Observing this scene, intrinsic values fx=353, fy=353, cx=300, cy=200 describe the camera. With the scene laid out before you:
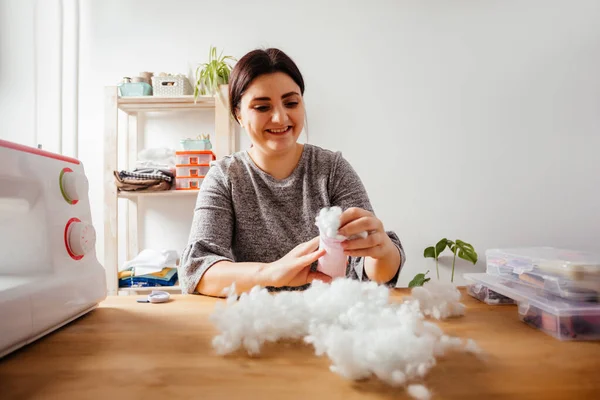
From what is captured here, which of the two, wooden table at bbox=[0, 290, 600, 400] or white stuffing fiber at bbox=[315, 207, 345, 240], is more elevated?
white stuffing fiber at bbox=[315, 207, 345, 240]

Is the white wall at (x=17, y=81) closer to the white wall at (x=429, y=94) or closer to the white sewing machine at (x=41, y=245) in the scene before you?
the white wall at (x=429, y=94)

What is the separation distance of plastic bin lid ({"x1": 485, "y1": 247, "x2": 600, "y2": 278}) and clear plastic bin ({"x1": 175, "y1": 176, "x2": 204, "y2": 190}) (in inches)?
64.4

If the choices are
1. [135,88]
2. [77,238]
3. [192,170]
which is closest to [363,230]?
[77,238]

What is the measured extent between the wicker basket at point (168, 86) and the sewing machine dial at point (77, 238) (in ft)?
5.26

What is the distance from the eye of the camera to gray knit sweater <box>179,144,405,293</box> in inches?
46.8

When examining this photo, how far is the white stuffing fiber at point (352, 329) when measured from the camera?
41 cm

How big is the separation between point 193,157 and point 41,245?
150 centimetres

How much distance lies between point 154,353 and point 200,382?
122 mm

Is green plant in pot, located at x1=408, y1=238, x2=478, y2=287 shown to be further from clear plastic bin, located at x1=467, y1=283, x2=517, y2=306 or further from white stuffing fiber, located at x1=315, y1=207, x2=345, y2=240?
white stuffing fiber, located at x1=315, y1=207, x2=345, y2=240

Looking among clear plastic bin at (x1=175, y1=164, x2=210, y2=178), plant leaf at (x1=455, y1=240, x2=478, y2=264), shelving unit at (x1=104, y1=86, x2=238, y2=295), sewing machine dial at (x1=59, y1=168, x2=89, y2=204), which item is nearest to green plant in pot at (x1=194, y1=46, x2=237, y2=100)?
shelving unit at (x1=104, y1=86, x2=238, y2=295)

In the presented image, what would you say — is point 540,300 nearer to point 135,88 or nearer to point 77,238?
point 77,238

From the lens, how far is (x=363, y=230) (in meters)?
0.73

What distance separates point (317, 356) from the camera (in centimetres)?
48

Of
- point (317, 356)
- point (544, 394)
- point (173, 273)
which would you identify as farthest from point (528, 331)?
point (173, 273)
